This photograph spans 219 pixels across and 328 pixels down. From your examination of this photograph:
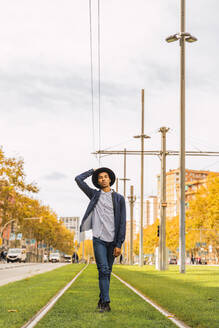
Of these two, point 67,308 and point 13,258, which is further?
point 13,258

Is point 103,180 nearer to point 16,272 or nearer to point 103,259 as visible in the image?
point 103,259

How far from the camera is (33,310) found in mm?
7699

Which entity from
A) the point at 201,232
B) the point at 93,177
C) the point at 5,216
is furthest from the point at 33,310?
the point at 201,232

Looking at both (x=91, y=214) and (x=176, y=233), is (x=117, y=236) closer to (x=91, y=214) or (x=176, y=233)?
(x=91, y=214)

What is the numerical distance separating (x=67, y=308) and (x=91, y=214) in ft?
5.13

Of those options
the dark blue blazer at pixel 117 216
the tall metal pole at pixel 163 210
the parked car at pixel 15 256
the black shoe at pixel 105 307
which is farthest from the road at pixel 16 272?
the parked car at pixel 15 256

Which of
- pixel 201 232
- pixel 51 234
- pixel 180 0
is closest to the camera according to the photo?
pixel 180 0

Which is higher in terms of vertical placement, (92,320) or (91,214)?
(91,214)

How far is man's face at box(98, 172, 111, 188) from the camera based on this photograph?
24.9ft

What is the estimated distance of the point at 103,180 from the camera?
24.9ft

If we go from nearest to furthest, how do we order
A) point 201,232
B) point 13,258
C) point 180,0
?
point 180,0, point 13,258, point 201,232

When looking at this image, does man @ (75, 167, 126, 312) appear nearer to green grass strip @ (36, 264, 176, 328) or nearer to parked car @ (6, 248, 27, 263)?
green grass strip @ (36, 264, 176, 328)

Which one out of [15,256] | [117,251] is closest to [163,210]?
[117,251]

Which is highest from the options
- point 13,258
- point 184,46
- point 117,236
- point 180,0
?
point 180,0
